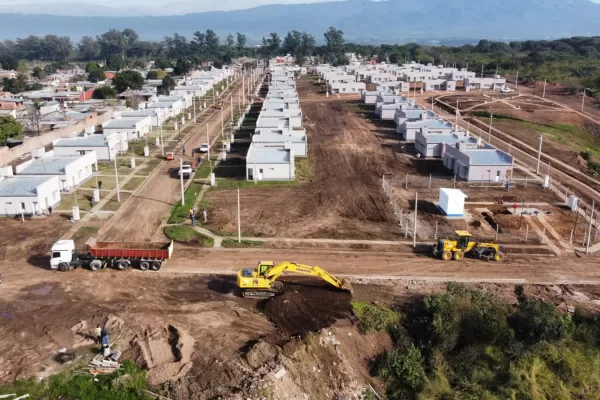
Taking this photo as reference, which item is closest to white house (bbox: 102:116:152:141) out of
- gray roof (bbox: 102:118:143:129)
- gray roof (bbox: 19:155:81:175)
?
gray roof (bbox: 102:118:143:129)

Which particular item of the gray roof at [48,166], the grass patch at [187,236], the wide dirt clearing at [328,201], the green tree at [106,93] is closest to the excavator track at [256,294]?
the grass patch at [187,236]

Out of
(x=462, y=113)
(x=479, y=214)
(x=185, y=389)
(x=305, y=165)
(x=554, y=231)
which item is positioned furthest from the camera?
(x=462, y=113)

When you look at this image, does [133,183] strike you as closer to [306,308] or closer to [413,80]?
[306,308]

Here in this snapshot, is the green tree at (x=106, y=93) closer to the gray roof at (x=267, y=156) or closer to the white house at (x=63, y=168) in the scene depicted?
the white house at (x=63, y=168)

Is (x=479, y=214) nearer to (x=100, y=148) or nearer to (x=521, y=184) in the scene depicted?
(x=521, y=184)

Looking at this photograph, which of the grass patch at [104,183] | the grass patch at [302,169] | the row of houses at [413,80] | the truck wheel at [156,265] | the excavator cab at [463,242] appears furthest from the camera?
the row of houses at [413,80]

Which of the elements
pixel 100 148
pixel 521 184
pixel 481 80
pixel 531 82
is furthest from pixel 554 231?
pixel 531 82

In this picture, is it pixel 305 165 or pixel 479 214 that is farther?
pixel 305 165

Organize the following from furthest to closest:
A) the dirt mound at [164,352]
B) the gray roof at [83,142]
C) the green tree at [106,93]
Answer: the green tree at [106,93]
the gray roof at [83,142]
the dirt mound at [164,352]
